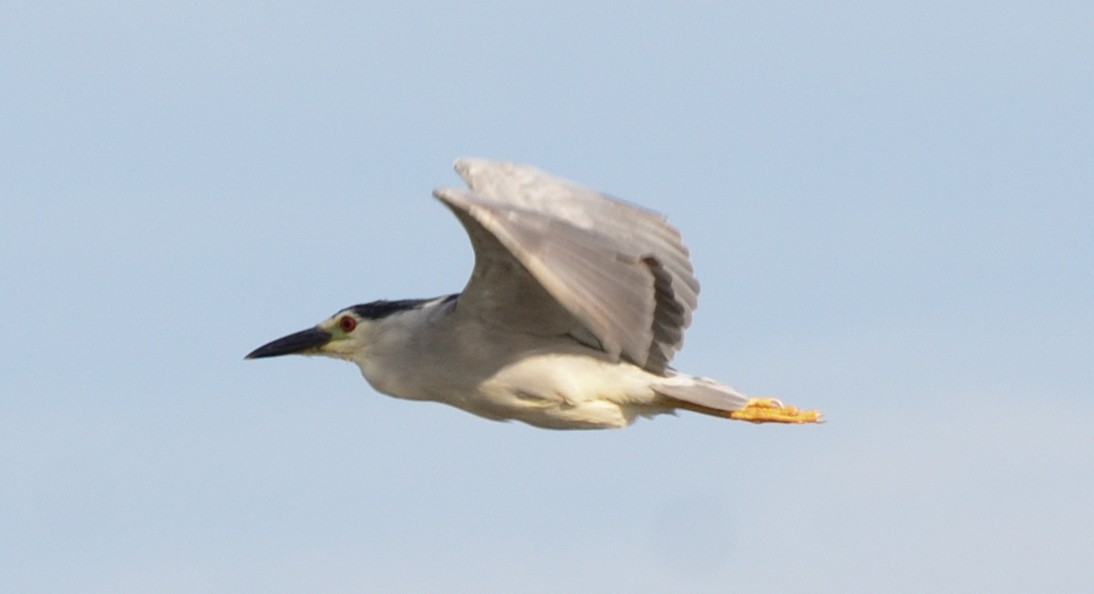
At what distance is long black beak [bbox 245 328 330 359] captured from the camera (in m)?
17.7

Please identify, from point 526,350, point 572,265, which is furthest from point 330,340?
point 572,265

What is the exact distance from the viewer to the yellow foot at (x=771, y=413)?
1738 cm

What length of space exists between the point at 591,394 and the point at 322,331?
2375 millimetres

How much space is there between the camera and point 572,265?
14.0 meters

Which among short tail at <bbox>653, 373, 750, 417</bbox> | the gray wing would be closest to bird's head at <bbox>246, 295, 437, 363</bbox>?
the gray wing

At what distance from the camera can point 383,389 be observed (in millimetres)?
17109

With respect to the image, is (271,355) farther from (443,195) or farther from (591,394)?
(443,195)

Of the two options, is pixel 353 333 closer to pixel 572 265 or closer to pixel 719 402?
pixel 719 402

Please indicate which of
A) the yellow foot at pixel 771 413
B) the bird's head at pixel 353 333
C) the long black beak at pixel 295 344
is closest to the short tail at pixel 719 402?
the yellow foot at pixel 771 413

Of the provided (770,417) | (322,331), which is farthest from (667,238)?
(322,331)

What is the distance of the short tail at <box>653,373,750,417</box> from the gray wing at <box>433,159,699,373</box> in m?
0.18

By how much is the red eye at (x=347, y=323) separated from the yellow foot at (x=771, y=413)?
2934mm

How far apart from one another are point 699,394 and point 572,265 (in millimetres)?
3009

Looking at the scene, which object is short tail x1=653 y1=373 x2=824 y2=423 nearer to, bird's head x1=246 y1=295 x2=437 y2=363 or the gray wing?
the gray wing
